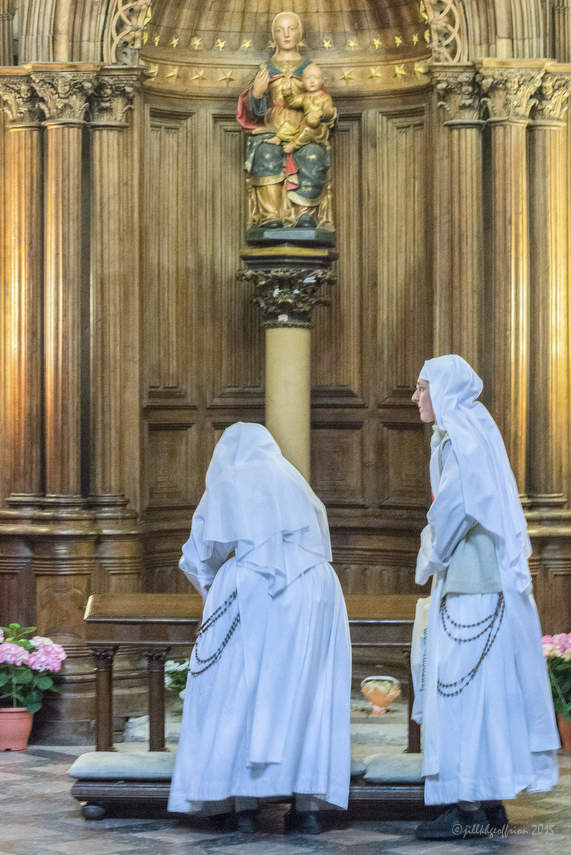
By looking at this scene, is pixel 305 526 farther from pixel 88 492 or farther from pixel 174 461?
pixel 174 461

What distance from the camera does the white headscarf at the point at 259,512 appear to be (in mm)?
6609

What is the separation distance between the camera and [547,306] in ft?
31.4

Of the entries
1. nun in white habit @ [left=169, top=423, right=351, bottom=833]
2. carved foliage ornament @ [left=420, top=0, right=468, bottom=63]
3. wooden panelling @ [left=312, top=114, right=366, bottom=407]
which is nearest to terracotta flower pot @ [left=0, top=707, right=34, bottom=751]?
nun in white habit @ [left=169, top=423, right=351, bottom=833]

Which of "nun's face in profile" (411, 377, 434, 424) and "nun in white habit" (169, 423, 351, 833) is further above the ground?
"nun's face in profile" (411, 377, 434, 424)

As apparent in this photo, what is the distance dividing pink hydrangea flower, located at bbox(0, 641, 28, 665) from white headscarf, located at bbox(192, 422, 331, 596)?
2.47m

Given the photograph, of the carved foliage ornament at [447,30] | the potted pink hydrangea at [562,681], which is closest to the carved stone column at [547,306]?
the carved foliage ornament at [447,30]

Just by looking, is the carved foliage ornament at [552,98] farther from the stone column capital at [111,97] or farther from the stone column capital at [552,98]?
the stone column capital at [111,97]

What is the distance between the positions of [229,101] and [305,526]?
457 cm

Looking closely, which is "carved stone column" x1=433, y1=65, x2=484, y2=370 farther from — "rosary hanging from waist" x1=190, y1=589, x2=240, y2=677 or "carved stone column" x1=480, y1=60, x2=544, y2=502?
"rosary hanging from waist" x1=190, y1=589, x2=240, y2=677

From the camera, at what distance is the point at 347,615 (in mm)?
7230

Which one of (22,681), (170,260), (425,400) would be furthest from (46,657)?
(425,400)

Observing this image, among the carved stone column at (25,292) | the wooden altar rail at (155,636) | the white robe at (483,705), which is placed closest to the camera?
the white robe at (483,705)

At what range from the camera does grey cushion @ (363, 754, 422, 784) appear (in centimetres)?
686

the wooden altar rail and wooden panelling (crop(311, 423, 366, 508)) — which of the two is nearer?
the wooden altar rail
